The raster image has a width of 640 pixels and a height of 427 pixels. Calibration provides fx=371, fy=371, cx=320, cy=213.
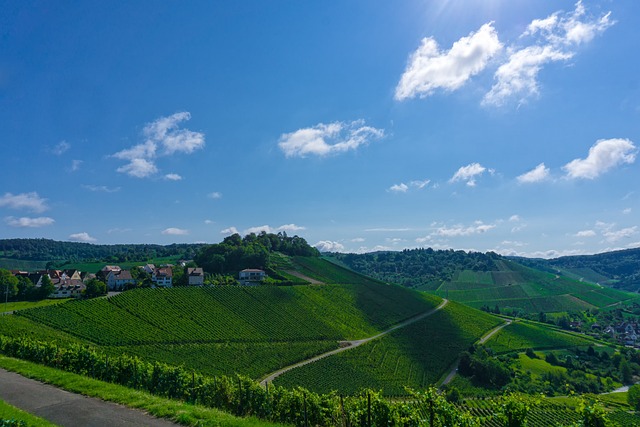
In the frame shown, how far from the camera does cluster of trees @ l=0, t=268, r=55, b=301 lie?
255 ft

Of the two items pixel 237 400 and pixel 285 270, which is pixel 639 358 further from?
pixel 237 400

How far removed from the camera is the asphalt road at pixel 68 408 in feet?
42.6

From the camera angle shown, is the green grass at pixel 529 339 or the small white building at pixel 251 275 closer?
the green grass at pixel 529 339

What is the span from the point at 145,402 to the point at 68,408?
2929 millimetres

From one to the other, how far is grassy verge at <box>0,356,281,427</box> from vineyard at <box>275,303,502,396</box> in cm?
3938

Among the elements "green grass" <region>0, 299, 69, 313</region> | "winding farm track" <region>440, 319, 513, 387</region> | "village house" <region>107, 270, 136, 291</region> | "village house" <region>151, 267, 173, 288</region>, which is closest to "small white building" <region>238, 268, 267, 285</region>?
"village house" <region>151, 267, 173, 288</region>

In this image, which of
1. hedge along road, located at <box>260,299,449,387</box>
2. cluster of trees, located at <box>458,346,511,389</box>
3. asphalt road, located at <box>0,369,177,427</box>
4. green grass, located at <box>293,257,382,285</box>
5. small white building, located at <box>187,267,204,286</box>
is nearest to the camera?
asphalt road, located at <box>0,369,177,427</box>

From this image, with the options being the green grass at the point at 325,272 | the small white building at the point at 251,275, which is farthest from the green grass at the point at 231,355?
the green grass at the point at 325,272

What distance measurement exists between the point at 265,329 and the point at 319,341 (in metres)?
11.2

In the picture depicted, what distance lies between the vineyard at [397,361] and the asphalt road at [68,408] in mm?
41017

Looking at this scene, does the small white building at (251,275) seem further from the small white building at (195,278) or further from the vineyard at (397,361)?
the vineyard at (397,361)

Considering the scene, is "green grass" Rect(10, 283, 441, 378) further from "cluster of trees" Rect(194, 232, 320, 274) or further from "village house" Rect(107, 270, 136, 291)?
"cluster of trees" Rect(194, 232, 320, 274)

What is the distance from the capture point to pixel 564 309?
16825 cm

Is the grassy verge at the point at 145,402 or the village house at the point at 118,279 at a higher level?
the grassy verge at the point at 145,402
